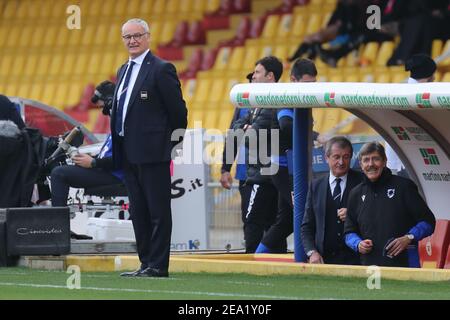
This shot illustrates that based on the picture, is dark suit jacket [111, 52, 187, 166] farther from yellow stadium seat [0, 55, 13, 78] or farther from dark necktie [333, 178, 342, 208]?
yellow stadium seat [0, 55, 13, 78]

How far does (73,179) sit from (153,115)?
3.50 metres

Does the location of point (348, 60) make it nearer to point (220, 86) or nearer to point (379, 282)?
point (220, 86)

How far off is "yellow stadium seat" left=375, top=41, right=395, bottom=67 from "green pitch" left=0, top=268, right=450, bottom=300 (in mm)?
11188

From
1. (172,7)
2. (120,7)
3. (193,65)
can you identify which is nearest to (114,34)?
(120,7)

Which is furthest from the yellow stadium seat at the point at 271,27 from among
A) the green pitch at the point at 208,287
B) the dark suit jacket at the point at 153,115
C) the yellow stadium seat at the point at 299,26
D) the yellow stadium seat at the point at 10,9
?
the dark suit jacket at the point at 153,115

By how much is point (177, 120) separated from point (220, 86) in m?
13.6

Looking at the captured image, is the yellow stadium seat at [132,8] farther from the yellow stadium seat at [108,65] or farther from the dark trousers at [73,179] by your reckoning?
the dark trousers at [73,179]

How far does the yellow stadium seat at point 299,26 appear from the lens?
77.9 ft

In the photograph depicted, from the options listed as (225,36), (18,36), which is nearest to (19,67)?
(18,36)

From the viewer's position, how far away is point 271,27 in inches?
961

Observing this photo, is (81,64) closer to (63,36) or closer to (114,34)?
(114,34)

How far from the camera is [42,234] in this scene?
12.0 meters

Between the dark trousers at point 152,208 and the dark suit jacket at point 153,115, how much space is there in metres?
0.11
